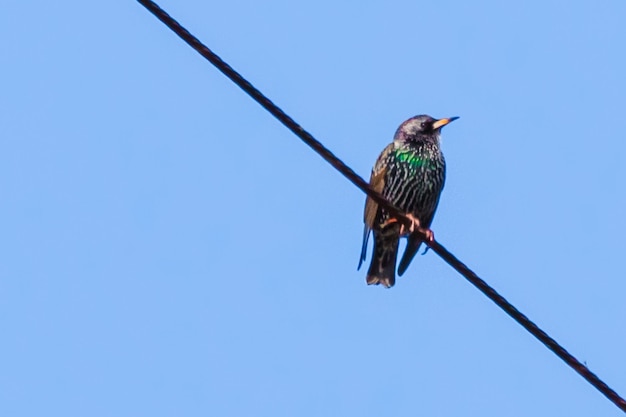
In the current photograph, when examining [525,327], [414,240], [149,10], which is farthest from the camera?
[414,240]

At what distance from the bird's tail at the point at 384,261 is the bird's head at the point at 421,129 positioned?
2.10 feet

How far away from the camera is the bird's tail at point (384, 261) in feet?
26.5

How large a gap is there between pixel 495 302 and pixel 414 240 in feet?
10.2

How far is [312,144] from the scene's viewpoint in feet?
15.2

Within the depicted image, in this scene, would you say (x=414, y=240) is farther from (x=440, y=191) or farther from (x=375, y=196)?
(x=375, y=196)

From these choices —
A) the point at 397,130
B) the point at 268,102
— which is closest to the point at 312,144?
the point at 268,102

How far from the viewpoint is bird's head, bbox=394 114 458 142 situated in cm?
821

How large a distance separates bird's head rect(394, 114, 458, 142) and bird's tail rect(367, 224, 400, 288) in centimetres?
64

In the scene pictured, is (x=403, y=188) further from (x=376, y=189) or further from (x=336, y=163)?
(x=336, y=163)

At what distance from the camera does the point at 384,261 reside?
807 centimetres

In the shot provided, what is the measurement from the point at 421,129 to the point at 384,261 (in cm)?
88

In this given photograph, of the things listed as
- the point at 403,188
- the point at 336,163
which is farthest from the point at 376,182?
the point at 336,163

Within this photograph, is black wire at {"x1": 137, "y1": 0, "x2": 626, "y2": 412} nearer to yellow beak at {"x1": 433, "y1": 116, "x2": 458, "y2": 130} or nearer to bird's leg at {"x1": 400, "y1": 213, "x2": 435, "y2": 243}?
bird's leg at {"x1": 400, "y1": 213, "x2": 435, "y2": 243}

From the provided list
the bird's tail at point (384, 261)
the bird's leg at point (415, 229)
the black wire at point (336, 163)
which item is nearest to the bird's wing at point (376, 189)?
the bird's tail at point (384, 261)
